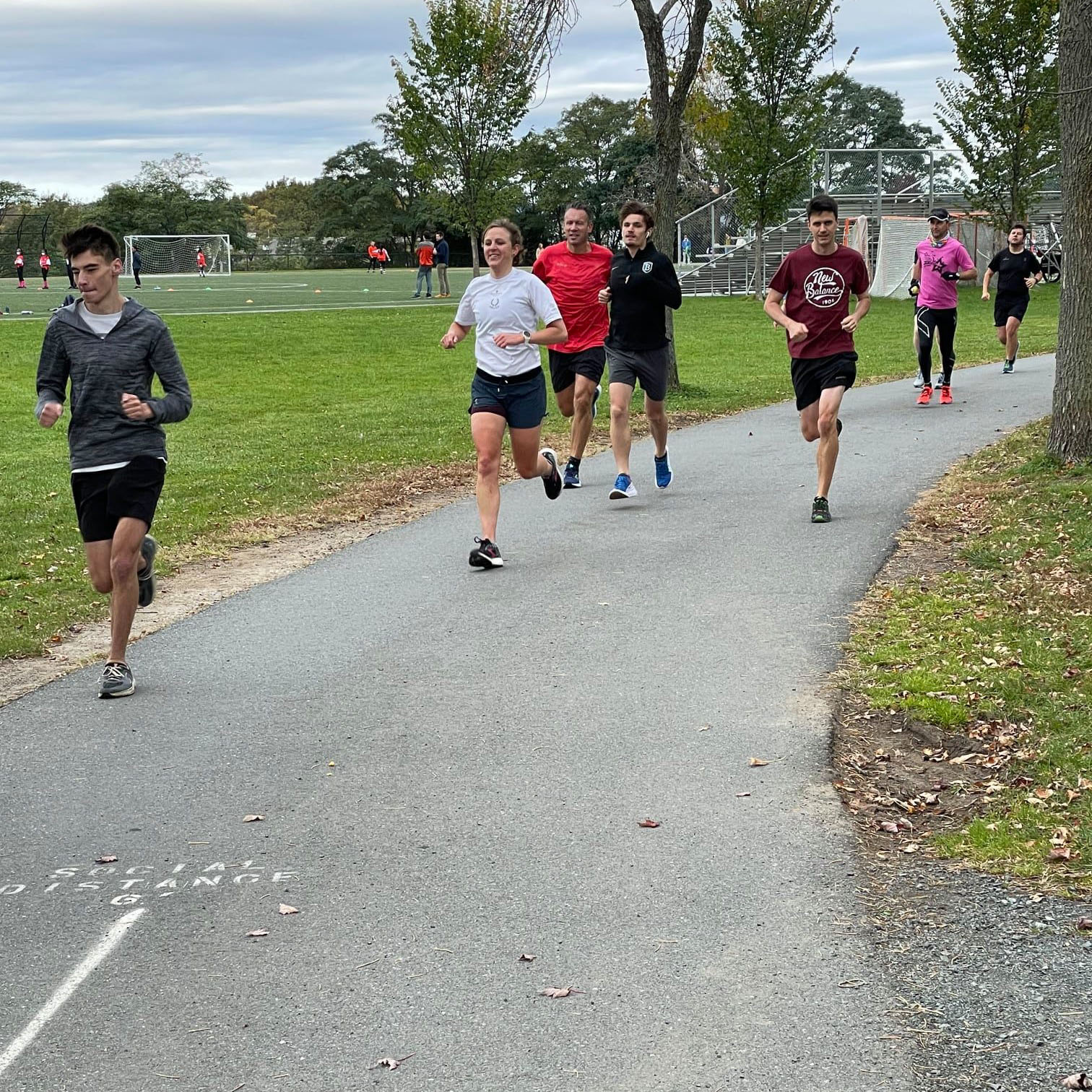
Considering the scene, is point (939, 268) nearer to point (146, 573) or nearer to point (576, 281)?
point (576, 281)

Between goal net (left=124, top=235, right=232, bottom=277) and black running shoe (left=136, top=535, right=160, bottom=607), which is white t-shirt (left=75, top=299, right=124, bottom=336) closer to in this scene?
black running shoe (left=136, top=535, right=160, bottom=607)

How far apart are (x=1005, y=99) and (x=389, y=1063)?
42285mm

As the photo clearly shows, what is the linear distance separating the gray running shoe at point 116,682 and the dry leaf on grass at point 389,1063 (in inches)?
143

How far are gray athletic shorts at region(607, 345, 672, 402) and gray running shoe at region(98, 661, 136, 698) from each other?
5572mm

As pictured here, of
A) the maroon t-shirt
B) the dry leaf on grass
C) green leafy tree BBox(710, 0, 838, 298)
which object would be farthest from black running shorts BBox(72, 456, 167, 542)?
green leafy tree BBox(710, 0, 838, 298)

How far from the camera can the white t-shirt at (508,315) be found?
370 inches

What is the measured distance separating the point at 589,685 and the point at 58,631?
323 cm

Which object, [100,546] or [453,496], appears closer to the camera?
[100,546]

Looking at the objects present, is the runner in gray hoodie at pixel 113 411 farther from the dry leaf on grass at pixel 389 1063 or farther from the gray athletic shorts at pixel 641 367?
the gray athletic shorts at pixel 641 367

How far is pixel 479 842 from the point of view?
16.4 ft

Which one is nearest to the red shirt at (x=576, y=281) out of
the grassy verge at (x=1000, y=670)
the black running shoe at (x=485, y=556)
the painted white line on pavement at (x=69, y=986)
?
the black running shoe at (x=485, y=556)

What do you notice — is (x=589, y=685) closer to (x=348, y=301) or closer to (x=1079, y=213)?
(x=1079, y=213)

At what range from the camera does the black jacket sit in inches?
449

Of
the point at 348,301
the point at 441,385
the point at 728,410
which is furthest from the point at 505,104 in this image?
the point at 728,410
